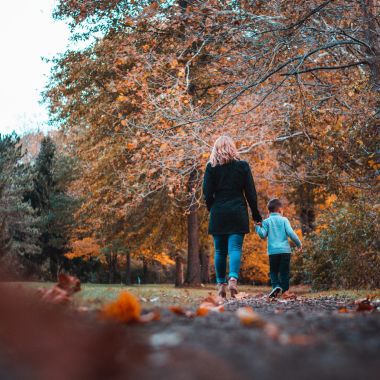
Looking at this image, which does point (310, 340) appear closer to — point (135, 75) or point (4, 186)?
point (135, 75)

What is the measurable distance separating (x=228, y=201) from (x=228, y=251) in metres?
0.69

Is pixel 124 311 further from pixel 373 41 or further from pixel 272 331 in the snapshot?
pixel 373 41

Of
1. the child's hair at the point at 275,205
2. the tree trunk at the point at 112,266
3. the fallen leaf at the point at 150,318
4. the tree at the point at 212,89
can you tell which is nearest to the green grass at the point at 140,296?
the fallen leaf at the point at 150,318

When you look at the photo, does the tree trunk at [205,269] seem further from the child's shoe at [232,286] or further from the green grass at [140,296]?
the child's shoe at [232,286]

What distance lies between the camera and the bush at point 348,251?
14.3 metres

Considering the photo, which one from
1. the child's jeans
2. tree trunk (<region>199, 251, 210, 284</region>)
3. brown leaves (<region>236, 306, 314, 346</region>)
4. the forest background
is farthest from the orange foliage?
brown leaves (<region>236, 306, 314, 346</region>)

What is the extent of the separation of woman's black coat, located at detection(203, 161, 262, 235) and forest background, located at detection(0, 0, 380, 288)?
5.39 feet

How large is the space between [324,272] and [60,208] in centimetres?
→ 2390

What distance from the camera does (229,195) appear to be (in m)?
8.38

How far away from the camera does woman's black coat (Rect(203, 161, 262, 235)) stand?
825 centimetres

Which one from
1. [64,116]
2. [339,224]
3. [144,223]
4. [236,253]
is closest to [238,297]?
[236,253]

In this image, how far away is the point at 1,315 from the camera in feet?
6.84

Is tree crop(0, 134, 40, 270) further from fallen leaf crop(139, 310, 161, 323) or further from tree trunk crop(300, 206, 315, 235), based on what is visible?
fallen leaf crop(139, 310, 161, 323)

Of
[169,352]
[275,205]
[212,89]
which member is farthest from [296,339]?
[212,89]
